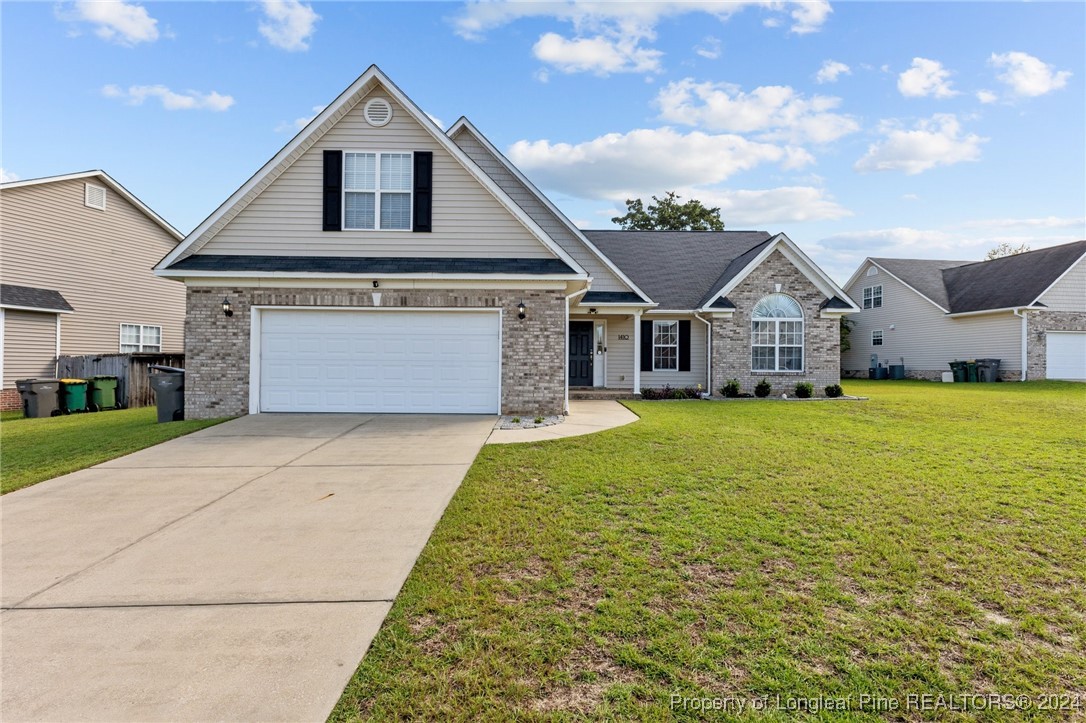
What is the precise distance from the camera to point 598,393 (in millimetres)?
16391

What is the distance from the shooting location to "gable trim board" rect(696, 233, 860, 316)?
16.8 meters

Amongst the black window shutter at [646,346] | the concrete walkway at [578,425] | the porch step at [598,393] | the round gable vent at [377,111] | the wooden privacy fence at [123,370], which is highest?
the round gable vent at [377,111]

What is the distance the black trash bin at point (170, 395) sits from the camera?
11016 mm

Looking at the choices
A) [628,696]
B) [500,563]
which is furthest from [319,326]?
[628,696]

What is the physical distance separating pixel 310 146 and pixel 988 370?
28470 millimetres

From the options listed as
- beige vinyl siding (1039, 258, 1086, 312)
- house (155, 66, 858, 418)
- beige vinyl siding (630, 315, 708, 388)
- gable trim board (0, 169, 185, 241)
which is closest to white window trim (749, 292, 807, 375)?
beige vinyl siding (630, 315, 708, 388)

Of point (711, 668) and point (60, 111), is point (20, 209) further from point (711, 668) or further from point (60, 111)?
point (711, 668)

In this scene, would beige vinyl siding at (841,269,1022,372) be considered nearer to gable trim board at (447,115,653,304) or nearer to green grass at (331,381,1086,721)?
gable trim board at (447,115,653,304)

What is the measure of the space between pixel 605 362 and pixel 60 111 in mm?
16564

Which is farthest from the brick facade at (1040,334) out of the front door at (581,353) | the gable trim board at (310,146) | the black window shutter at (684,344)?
the gable trim board at (310,146)

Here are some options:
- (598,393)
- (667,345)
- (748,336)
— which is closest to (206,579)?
(598,393)

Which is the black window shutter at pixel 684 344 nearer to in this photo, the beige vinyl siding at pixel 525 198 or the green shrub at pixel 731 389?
the green shrub at pixel 731 389

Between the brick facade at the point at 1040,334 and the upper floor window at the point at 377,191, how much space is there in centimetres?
2684

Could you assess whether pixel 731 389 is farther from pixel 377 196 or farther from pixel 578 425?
pixel 377 196
